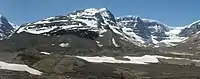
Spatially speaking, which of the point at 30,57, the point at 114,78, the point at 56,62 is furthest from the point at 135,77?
the point at 30,57

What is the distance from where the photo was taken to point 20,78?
8462cm

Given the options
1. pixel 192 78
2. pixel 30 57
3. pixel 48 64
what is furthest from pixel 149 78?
pixel 30 57

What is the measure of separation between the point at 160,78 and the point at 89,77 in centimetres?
2010

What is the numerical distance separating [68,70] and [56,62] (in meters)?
21.9

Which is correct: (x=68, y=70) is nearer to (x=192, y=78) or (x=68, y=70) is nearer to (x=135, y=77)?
(x=135, y=77)

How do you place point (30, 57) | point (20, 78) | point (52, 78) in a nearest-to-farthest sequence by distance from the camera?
1. point (20, 78)
2. point (52, 78)
3. point (30, 57)

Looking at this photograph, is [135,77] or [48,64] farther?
[48,64]

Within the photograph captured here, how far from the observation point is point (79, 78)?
337ft

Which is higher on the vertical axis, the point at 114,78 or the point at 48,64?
the point at 48,64

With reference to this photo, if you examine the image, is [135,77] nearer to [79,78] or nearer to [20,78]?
[79,78]

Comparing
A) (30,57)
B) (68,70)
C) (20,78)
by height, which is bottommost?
(20,78)

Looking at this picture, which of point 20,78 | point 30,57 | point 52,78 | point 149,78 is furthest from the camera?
point 30,57

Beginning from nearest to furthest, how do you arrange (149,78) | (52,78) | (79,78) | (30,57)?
(52,78)
(79,78)
(149,78)
(30,57)

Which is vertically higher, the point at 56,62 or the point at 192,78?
the point at 56,62
